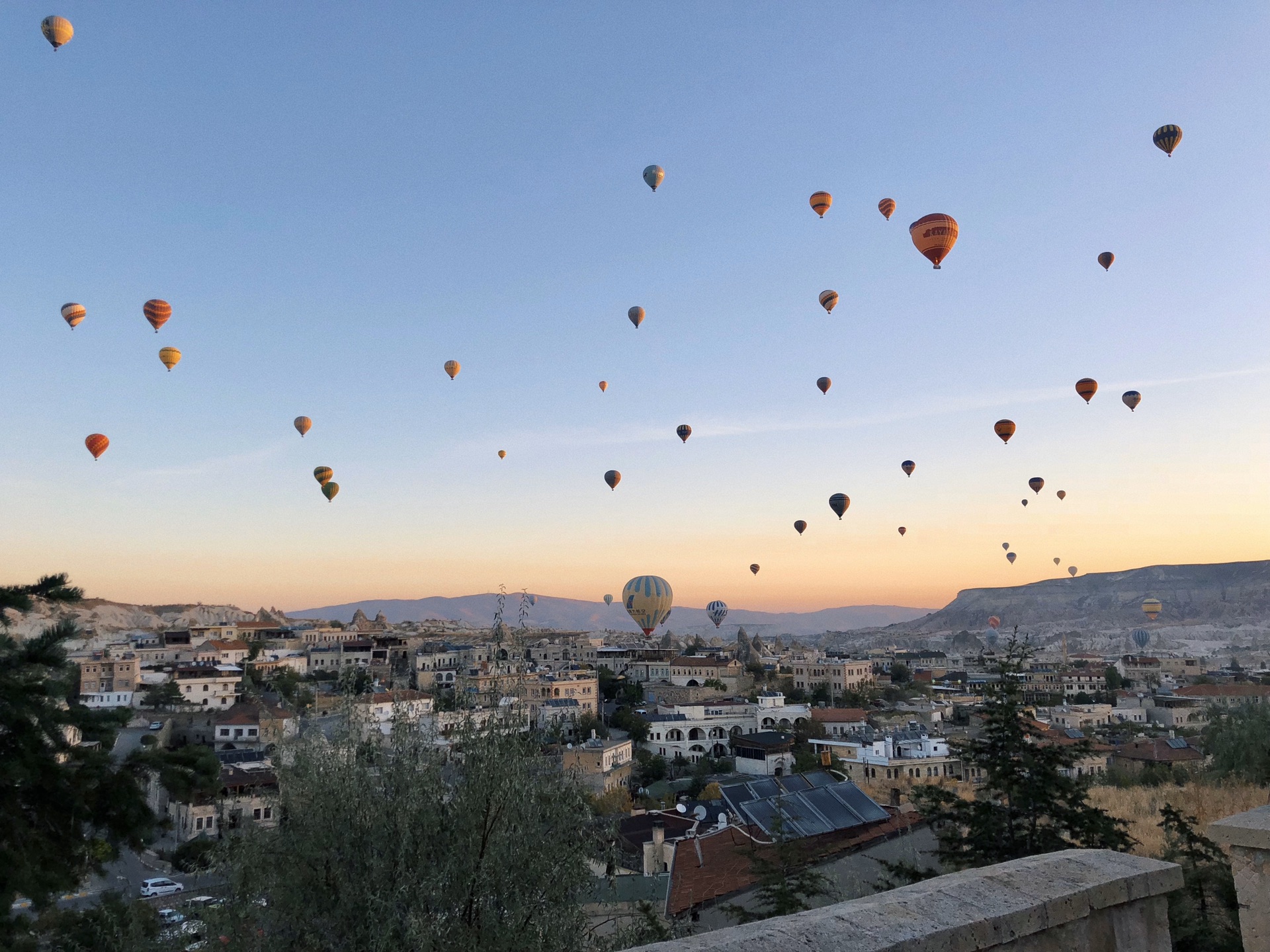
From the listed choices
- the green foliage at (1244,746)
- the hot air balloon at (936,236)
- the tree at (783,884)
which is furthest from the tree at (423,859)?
the hot air balloon at (936,236)

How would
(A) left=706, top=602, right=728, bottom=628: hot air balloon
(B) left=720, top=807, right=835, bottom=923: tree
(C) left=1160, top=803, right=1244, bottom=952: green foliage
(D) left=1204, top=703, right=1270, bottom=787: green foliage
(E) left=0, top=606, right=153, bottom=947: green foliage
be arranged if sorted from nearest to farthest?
(E) left=0, top=606, right=153, bottom=947: green foliage
(C) left=1160, top=803, right=1244, bottom=952: green foliage
(B) left=720, top=807, right=835, bottom=923: tree
(D) left=1204, top=703, right=1270, bottom=787: green foliage
(A) left=706, top=602, right=728, bottom=628: hot air balloon

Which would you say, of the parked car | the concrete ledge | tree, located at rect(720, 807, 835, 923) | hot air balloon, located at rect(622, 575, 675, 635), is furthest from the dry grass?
hot air balloon, located at rect(622, 575, 675, 635)

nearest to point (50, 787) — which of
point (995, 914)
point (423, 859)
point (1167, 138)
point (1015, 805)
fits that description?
point (423, 859)

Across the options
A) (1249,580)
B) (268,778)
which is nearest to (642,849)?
(268,778)

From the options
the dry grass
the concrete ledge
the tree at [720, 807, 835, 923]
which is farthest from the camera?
the dry grass

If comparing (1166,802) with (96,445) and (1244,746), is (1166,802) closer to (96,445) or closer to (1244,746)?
(1244,746)

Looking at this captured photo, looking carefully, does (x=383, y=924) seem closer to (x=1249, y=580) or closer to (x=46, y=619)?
(x=46, y=619)

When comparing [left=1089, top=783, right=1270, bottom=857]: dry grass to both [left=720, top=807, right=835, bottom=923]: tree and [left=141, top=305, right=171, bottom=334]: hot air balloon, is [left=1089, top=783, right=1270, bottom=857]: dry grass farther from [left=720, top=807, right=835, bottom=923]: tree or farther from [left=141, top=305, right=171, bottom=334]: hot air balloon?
[left=141, top=305, right=171, bottom=334]: hot air balloon
